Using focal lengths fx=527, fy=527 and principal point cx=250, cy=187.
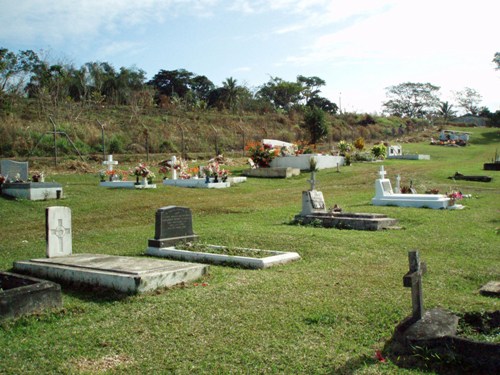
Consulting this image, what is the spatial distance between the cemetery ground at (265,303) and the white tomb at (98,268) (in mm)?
219

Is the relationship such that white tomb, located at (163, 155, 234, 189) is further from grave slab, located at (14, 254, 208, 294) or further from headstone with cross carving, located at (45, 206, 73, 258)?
grave slab, located at (14, 254, 208, 294)

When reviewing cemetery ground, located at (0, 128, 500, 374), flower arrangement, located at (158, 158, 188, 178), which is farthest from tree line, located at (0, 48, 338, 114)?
cemetery ground, located at (0, 128, 500, 374)

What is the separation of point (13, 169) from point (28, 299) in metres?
14.7

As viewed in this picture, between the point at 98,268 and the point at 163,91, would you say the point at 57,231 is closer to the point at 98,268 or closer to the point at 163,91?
the point at 98,268

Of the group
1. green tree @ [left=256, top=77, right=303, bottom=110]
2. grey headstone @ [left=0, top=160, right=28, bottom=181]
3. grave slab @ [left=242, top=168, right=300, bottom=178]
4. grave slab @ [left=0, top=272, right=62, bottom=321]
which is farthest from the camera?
green tree @ [left=256, top=77, right=303, bottom=110]

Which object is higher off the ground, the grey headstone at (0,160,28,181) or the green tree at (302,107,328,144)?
the green tree at (302,107,328,144)

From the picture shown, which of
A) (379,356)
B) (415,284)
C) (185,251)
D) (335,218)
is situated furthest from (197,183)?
(379,356)

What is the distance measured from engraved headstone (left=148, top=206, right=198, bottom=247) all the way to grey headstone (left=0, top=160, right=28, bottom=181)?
429 inches

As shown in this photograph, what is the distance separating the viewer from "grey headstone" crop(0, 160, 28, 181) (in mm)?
19047

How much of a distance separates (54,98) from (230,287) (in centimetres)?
3820

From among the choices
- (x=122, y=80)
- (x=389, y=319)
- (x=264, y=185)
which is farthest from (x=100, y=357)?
(x=122, y=80)

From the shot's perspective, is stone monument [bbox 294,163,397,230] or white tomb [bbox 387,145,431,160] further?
white tomb [bbox 387,145,431,160]

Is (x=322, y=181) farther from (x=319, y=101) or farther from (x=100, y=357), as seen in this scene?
(x=319, y=101)

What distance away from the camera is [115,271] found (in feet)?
23.6
